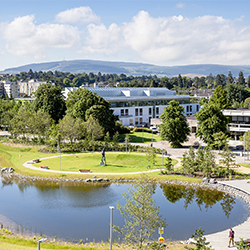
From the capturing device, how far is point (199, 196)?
36844 millimetres

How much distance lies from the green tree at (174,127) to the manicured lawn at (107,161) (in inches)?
319

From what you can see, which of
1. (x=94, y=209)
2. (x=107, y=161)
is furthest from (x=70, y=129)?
(x=94, y=209)

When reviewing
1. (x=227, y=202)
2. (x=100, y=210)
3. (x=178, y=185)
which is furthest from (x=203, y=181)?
(x=100, y=210)

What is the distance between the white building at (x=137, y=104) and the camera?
9844 centimetres

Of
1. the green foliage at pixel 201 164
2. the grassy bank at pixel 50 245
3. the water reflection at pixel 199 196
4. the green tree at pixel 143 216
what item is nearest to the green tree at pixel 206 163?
the green foliage at pixel 201 164

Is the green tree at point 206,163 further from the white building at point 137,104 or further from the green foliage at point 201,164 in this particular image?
the white building at point 137,104

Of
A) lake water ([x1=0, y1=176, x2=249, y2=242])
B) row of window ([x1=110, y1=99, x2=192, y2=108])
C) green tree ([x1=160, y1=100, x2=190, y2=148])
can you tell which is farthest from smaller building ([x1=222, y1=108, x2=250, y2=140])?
row of window ([x1=110, y1=99, x2=192, y2=108])

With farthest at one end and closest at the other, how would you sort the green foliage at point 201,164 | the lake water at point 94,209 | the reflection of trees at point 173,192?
the green foliage at point 201,164
the reflection of trees at point 173,192
the lake water at point 94,209

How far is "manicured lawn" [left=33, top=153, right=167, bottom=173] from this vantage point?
48.0 metres

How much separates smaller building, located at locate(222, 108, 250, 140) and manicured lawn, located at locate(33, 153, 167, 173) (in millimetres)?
21442

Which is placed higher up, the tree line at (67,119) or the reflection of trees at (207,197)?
the tree line at (67,119)

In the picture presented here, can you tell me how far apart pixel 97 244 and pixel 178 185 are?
18757 millimetres

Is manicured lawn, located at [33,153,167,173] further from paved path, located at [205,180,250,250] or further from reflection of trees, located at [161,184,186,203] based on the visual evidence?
paved path, located at [205,180,250,250]

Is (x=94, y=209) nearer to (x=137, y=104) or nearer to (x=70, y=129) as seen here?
(x=70, y=129)
